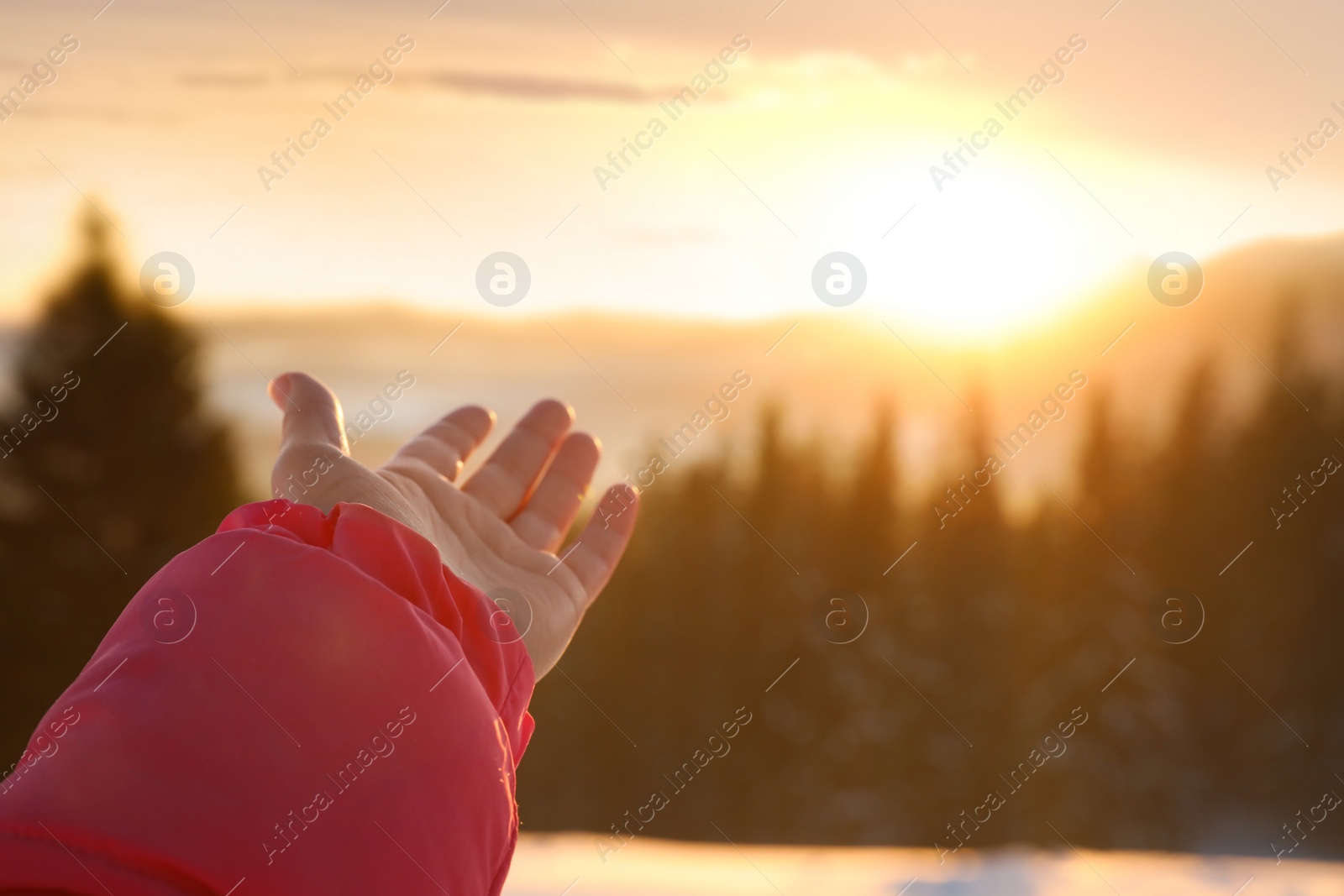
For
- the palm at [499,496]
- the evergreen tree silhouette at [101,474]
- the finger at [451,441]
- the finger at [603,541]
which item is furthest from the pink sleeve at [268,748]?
the evergreen tree silhouette at [101,474]

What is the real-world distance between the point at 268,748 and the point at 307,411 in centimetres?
95

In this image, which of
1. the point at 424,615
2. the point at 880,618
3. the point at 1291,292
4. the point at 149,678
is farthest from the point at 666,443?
the point at 1291,292

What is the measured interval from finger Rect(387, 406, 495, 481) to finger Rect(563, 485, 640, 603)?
0.31 m

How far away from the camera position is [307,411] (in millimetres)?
1840

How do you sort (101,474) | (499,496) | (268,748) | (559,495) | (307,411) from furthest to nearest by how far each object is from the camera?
1. (101,474)
2. (559,495)
3. (499,496)
4. (307,411)
5. (268,748)

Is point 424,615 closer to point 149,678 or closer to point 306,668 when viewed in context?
point 306,668

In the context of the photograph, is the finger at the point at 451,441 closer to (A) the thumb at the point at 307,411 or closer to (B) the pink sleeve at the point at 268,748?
(A) the thumb at the point at 307,411

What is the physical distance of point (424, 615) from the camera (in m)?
1.22

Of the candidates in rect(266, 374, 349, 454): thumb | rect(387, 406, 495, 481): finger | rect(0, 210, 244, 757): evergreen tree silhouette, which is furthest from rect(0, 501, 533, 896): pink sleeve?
rect(0, 210, 244, 757): evergreen tree silhouette

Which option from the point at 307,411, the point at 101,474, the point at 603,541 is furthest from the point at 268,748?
the point at 101,474

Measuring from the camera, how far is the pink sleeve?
0.91 m

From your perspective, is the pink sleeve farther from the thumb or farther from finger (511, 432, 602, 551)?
finger (511, 432, 602, 551)

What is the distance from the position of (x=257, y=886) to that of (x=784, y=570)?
18.5 m

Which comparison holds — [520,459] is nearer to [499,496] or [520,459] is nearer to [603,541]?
[499,496]
